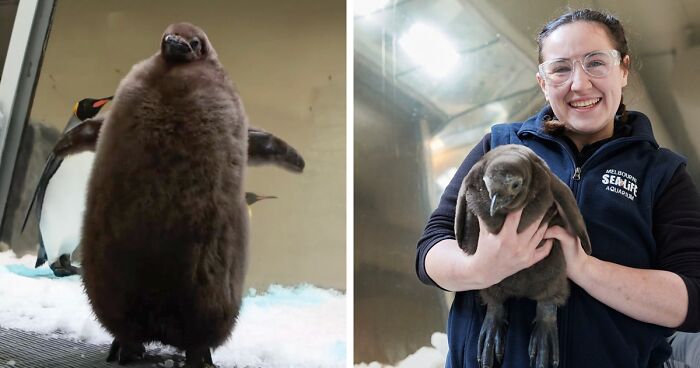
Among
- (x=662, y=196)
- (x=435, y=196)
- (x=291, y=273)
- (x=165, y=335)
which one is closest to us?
(x=662, y=196)

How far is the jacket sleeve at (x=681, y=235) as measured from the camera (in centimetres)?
73

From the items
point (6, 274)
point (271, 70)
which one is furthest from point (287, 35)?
point (6, 274)

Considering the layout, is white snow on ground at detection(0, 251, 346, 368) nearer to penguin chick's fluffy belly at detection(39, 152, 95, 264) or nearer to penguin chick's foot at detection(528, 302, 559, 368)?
penguin chick's fluffy belly at detection(39, 152, 95, 264)

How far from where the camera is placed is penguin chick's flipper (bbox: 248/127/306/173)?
1.38 metres

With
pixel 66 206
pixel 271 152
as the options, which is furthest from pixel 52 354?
pixel 271 152

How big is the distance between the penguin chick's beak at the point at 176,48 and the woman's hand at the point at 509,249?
0.94 meters

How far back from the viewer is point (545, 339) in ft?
2.47

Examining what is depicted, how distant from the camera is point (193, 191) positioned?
127 centimetres

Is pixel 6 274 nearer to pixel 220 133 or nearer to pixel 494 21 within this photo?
pixel 220 133

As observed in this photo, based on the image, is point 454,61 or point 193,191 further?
point 454,61

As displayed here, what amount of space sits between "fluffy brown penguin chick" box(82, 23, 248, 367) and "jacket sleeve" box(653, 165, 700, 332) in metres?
0.90

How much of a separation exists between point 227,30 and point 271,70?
6.1 inches

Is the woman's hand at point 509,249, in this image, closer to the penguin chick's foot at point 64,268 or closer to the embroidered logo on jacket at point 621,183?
the embroidered logo on jacket at point 621,183

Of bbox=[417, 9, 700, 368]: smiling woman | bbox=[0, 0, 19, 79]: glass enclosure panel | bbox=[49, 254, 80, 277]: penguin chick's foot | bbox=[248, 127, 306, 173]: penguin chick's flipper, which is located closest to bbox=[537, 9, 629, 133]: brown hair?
bbox=[417, 9, 700, 368]: smiling woman
